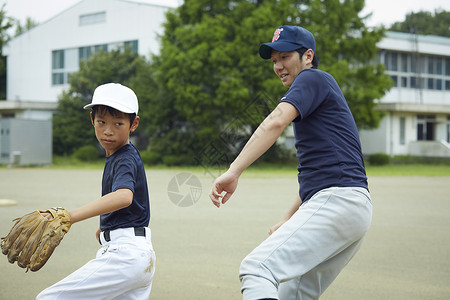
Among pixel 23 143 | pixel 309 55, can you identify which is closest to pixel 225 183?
pixel 309 55

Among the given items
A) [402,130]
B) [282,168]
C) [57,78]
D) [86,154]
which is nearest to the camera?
[282,168]

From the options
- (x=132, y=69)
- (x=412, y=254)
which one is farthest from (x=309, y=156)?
(x=132, y=69)

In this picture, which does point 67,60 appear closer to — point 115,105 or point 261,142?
point 115,105

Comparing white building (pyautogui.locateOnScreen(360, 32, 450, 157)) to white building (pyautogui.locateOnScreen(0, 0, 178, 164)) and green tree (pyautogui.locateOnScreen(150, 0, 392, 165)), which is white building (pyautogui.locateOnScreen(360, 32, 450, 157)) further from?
white building (pyautogui.locateOnScreen(0, 0, 178, 164))

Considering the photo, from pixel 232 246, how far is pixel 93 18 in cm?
4156

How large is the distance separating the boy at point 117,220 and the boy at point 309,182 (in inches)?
19.5

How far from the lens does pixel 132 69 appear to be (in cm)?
4066

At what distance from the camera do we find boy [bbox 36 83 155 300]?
114 inches

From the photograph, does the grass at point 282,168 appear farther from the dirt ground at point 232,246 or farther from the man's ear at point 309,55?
the man's ear at point 309,55

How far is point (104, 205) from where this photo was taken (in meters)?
2.78

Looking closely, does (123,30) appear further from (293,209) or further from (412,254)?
(293,209)

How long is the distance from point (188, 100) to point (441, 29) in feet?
187

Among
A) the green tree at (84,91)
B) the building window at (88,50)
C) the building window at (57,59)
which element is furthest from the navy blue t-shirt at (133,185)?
the building window at (57,59)

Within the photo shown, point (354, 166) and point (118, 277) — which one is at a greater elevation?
point (354, 166)
